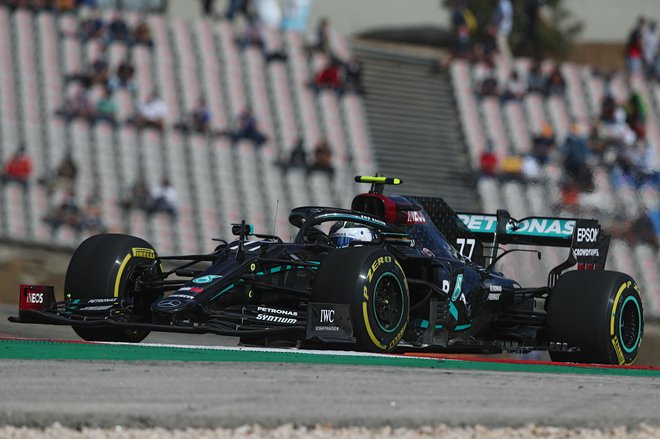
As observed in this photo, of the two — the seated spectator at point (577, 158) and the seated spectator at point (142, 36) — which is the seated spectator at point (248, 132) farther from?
the seated spectator at point (577, 158)

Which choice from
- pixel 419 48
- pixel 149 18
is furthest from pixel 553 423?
pixel 419 48

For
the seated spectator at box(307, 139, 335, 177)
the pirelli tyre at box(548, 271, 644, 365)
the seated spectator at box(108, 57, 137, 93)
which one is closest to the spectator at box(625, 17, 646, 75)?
the seated spectator at box(307, 139, 335, 177)

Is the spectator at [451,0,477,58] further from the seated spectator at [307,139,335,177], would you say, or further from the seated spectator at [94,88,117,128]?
the seated spectator at [94,88,117,128]

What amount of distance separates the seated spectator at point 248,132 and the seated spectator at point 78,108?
7.93 ft

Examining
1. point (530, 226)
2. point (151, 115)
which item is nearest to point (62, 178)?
point (151, 115)

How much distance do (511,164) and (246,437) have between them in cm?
1882

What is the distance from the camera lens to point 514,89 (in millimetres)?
26359

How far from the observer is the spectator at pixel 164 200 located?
821 inches

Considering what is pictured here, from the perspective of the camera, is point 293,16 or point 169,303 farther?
point 293,16

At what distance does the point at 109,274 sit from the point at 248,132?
1312 cm

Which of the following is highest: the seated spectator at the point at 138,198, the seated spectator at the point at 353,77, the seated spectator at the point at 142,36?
the seated spectator at the point at 142,36

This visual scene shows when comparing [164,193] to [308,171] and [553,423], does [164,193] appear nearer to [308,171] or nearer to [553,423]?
[308,171]

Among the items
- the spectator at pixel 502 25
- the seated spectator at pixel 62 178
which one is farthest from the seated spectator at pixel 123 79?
the spectator at pixel 502 25

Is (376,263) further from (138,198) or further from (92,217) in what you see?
(138,198)
